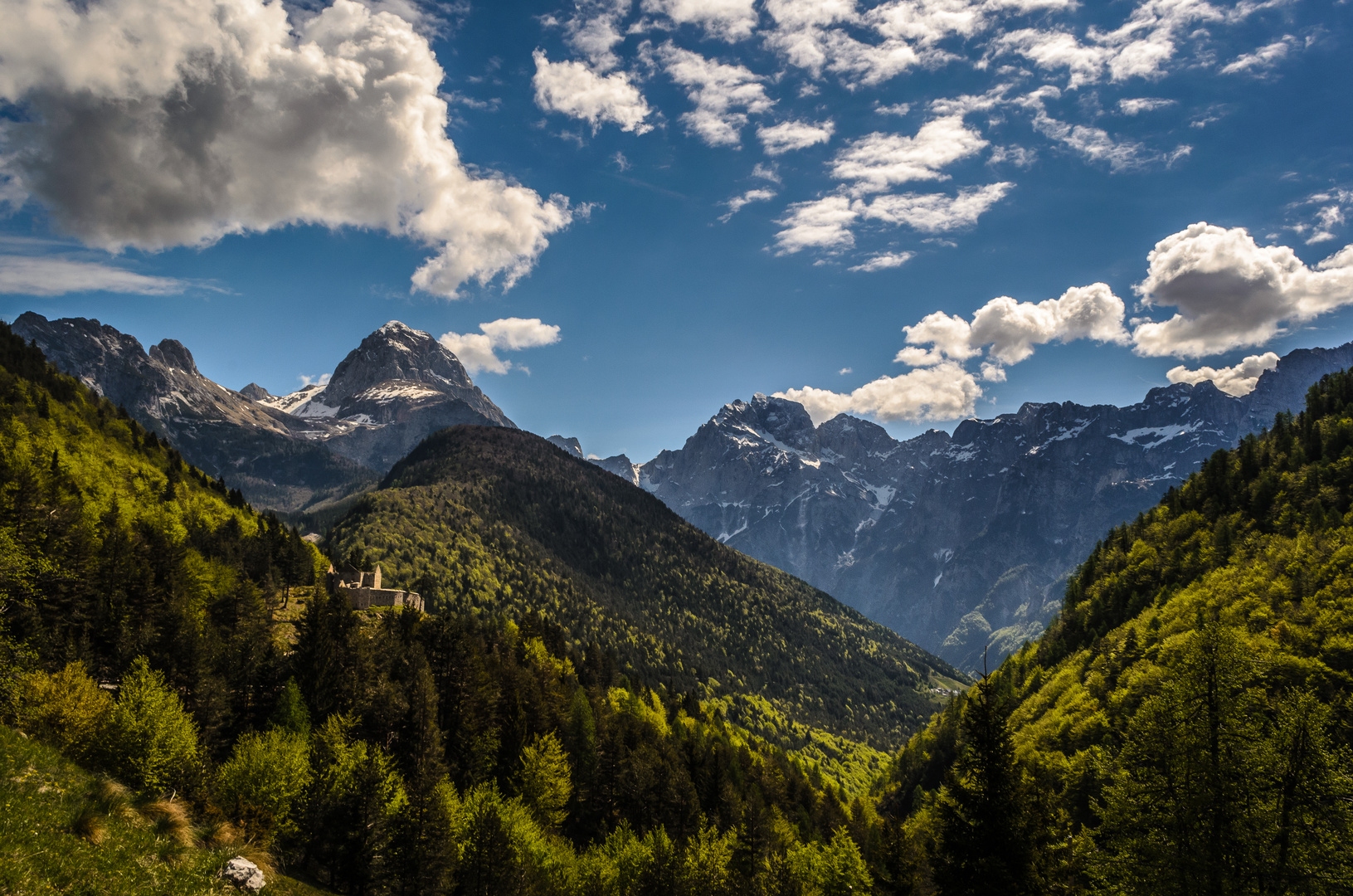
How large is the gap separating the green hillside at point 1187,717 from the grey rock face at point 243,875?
92.2 feet

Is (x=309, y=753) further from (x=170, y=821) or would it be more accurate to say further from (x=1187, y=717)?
(x=1187, y=717)

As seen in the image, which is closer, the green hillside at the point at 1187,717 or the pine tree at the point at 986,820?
the pine tree at the point at 986,820

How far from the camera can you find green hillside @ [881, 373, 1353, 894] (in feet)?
87.8

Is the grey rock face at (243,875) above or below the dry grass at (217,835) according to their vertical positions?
above

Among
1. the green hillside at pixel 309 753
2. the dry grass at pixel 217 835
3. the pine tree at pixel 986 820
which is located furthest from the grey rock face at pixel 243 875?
the pine tree at pixel 986 820

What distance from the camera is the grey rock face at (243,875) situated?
2503cm

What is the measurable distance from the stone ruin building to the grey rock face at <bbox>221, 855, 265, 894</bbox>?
7889cm

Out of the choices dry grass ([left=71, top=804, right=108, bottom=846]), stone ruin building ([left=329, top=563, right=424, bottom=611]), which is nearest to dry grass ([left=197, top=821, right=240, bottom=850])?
dry grass ([left=71, top=804, right=108, bottom=846])

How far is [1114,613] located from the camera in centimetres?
11962

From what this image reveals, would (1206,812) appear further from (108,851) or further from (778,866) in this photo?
(108,851)

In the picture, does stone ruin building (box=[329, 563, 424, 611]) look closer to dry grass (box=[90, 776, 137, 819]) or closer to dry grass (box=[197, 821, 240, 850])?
dry grass (box=[197, 821, 240, 850])

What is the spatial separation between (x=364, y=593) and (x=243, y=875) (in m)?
89.1

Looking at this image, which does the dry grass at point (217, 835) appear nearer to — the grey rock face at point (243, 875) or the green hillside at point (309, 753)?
the green hillside at point (309, 753)

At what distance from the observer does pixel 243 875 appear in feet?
83.4
